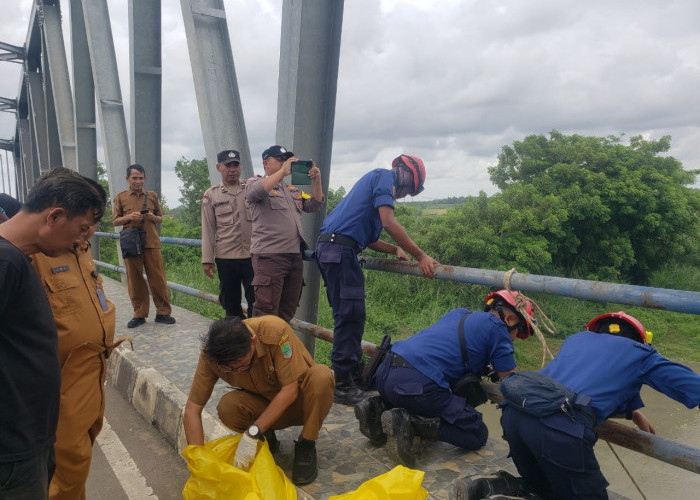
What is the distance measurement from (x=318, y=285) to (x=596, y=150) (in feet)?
42.9

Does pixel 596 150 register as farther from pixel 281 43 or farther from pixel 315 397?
pixel 315 397

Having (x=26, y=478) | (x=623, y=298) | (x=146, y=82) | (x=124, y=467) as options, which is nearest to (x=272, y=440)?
(x=124, y=467)

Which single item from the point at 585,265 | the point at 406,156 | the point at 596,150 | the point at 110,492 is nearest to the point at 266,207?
the point at 406,156

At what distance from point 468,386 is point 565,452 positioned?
0.65 meters

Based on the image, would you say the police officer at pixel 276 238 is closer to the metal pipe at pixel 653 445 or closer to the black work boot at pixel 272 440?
the black work boot at pixel 272 440

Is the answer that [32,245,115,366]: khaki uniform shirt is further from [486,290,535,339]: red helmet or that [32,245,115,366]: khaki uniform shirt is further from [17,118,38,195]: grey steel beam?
[17,118,38,195]: grey steel beam

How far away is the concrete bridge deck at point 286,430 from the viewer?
2.29 m

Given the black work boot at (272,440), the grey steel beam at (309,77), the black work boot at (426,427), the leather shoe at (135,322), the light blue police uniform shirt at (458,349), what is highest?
the grey steel beam at (309,77)

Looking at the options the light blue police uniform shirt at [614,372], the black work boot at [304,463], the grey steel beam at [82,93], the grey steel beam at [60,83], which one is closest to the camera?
the light blue police uniform shirt at [614,372]

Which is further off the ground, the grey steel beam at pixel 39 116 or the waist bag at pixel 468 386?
the grey steel beam at pixel 39 116

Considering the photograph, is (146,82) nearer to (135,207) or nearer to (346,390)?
(135,207)

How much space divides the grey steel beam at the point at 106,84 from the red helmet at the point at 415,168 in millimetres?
6306

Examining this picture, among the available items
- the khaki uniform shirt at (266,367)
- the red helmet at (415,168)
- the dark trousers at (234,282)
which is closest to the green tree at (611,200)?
the dark trousers at (234,282)

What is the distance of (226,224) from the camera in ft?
13.0
